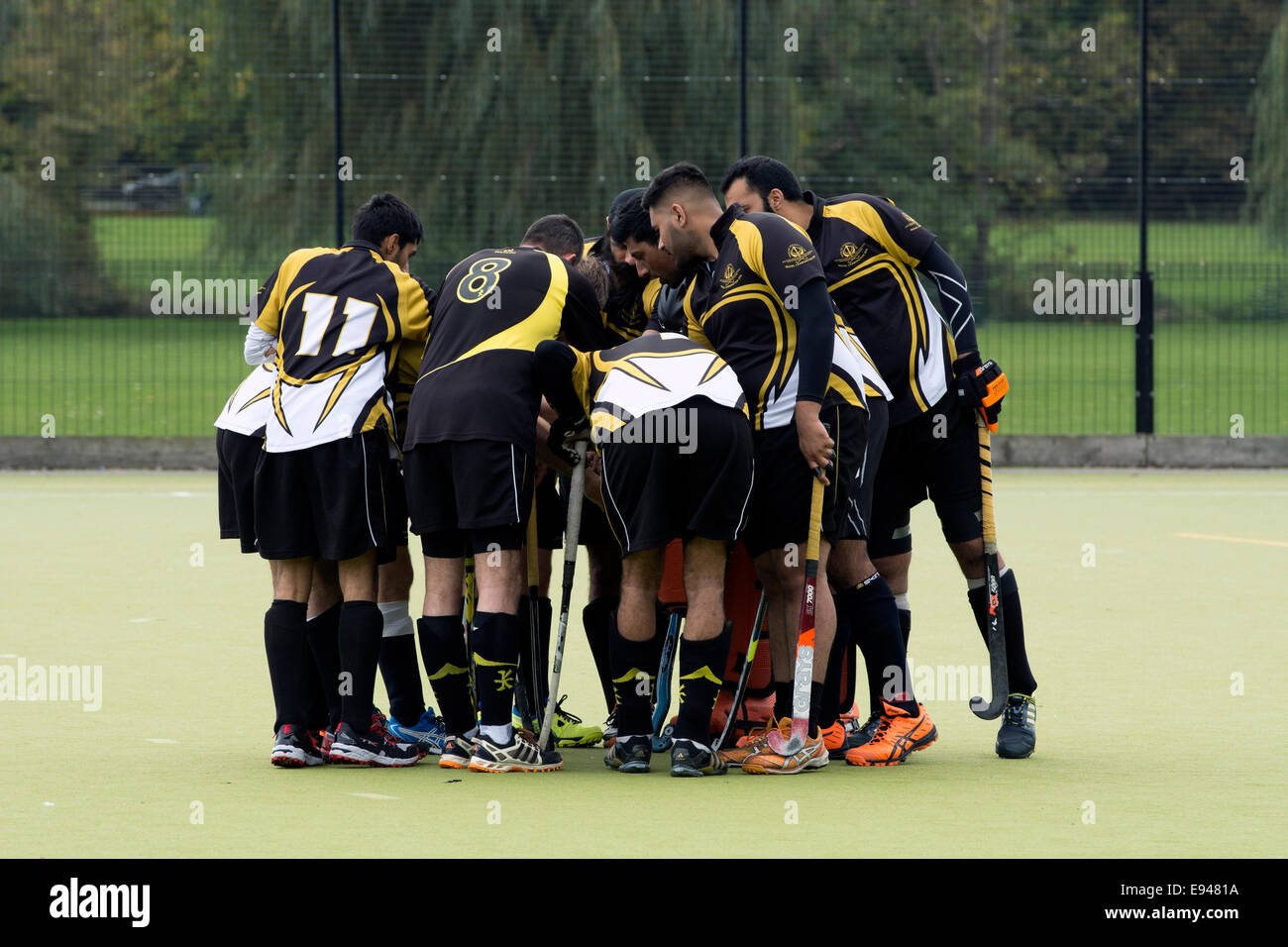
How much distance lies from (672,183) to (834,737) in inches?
75.5

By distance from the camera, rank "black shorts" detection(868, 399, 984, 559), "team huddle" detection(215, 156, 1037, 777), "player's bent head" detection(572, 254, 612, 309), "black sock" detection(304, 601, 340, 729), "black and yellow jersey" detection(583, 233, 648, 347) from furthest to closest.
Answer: "black and yellow jersey" detection(583, 233, 648, 347) → "player's bent head" detection(572, 254, 612, 309) → "black shorts" detection(868, 399, 984, 559) → "black sock" detection(304, 601, 340, 729) → "team huddle" detection(215, 156, 1037, 777)

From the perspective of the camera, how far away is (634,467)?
6.12 metres

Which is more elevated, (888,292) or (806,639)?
(888,292)

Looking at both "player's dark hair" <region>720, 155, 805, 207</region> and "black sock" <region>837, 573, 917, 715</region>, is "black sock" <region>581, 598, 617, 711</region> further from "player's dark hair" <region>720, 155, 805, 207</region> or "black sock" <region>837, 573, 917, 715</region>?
"player's dark hair" <region>720, 155, 805, 207</region>

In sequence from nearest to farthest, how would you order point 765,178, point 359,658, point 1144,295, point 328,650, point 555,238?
point 359,658, point 328,650, point 765,178, point 555,238, point 1144,295

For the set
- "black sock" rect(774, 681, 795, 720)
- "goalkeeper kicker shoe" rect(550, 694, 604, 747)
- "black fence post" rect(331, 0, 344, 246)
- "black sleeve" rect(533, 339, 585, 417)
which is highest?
"black fence post" rect(331, 0, 344, 246)

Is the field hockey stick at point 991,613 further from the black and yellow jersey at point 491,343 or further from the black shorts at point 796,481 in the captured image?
the black and yellow jersey at point 491,343

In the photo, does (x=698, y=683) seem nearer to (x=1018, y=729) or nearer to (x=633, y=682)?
(x=633, y=682)

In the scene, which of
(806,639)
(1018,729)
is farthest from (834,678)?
(1018,729)

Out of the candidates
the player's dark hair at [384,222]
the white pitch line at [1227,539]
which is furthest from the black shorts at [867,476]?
the white pitch line at [1227,539]

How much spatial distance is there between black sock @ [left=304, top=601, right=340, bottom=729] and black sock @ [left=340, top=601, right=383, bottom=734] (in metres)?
0.14

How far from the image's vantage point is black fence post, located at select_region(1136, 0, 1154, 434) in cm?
1748

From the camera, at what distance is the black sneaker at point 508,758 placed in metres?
6.19

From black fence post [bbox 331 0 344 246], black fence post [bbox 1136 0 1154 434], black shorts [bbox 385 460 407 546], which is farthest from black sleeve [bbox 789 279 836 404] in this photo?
black fence post [bbox 1136 0 1154 434]
